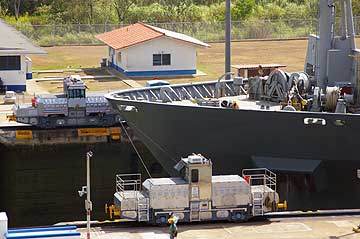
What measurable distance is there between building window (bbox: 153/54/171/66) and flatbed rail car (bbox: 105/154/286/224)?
3485cm

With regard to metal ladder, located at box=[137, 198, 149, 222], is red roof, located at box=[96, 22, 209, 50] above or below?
above

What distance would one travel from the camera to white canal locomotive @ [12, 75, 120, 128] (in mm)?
47000

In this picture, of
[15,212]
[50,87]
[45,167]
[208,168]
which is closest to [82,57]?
[50,87]

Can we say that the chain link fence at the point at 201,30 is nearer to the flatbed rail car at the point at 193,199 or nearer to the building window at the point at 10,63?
the building window at the point at 10,63

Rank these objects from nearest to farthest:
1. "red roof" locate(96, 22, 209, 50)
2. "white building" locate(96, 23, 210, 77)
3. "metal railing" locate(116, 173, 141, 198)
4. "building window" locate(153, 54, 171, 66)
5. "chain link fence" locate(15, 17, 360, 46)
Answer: "metal railing" locate(116, 173, 141, 198) → "white building" locate(96, 23, 210, 77) → "red roof" locate(96, 22, 209, 50) → "building window" locate(153, 54, 171, 66) → "chain link fence" locate(15, 17, 360, 46)

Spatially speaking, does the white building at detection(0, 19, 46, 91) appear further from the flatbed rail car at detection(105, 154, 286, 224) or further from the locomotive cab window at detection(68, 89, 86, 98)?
the flatbed rail car at detection(105, 154, 286, 224)

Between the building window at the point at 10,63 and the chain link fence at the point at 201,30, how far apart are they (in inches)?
863

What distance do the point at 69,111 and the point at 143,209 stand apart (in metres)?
19.9

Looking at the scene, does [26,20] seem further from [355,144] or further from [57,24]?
[355,144]

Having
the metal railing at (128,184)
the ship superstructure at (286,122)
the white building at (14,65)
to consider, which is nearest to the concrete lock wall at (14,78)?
the white building at (14,65)

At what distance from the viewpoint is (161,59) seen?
210 ft

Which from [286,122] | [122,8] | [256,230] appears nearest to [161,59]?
[286,122]

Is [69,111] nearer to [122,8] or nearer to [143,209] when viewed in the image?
[143,209]

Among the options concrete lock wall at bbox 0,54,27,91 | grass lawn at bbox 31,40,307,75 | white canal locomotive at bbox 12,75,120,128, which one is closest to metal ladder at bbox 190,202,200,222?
white canal locomotive at bbox 12,75,120,128
